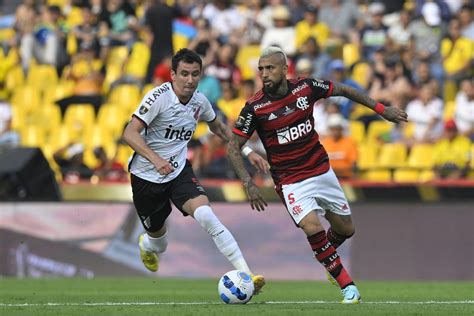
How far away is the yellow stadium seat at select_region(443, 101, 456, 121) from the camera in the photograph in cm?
1986

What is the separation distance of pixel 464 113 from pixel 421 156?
1.23 meters

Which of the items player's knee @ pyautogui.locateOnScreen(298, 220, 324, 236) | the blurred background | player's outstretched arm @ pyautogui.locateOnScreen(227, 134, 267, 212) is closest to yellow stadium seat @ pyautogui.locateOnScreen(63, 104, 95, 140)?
the blurred background

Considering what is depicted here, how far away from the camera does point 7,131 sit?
2117cm

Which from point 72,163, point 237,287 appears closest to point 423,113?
point 72,163

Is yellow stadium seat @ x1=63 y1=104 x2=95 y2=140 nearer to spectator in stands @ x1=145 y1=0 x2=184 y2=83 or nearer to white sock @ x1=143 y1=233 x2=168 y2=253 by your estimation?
spectator in stands @ x1=145 y1=0 x2=184 y2=83

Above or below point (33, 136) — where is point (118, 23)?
above

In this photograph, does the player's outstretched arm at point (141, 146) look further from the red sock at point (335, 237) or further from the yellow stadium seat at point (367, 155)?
the yellow stadium seat at point (367, 155)

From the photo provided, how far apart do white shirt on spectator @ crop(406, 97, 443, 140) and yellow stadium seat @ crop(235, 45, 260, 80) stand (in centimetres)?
371

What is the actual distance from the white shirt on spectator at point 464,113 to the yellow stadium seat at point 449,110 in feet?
0.80

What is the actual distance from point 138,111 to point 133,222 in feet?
21.2

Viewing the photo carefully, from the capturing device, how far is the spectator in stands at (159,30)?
22.2 meters

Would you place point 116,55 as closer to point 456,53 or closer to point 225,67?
point 225,67

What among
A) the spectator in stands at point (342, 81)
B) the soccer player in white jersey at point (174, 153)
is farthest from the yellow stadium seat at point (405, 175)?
the soccer player in white jersey at point (174, 153)

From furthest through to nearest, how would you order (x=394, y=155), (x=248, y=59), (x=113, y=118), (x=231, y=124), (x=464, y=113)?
(x=248, y=59), (x=113, y=118), (x=231, y=124), (x=464, y=113), (x=394, y=155)
